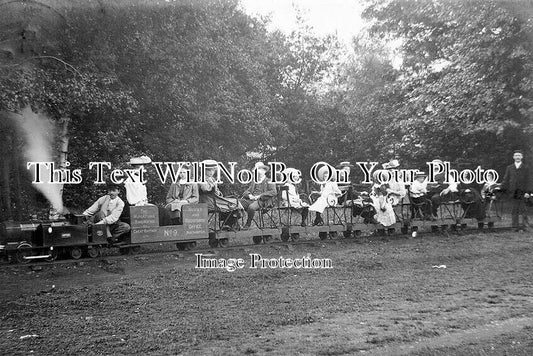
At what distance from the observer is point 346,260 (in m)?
8.16

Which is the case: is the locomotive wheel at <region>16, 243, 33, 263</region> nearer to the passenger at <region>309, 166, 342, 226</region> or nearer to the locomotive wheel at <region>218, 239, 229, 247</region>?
the locomotive wheel at <region>218, 239, 229, 247</region>

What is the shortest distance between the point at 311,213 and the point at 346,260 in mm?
2536

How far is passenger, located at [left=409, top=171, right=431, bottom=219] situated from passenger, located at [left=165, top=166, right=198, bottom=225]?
5.02 m

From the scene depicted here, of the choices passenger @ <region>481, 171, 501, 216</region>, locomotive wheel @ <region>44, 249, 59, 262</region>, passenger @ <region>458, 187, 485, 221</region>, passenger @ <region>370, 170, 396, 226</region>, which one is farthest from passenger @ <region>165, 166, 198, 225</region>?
passenger @ <region>481, 171, 501, 216</region>

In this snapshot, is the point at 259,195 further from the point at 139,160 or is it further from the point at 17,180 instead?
the point at 17,180

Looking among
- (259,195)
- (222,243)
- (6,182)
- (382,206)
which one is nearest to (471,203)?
(382,206)

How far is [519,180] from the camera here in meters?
11.9

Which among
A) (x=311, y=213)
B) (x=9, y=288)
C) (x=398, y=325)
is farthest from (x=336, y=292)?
(x=311, y=213)

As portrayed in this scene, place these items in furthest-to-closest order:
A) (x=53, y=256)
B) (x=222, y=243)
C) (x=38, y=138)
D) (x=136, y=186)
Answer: (x=222, y=243)
(x=136, y=186)
(x=53, y=256)
(x=38, y=138)

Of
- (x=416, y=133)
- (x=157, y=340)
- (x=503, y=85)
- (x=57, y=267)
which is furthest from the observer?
(x=416, y=133)

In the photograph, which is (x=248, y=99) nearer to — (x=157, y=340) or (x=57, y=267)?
(x=57, y=267)

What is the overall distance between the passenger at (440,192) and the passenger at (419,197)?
184 mm

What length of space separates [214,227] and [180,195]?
0.81m

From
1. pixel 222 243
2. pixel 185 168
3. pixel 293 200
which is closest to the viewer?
pixel 185 168
